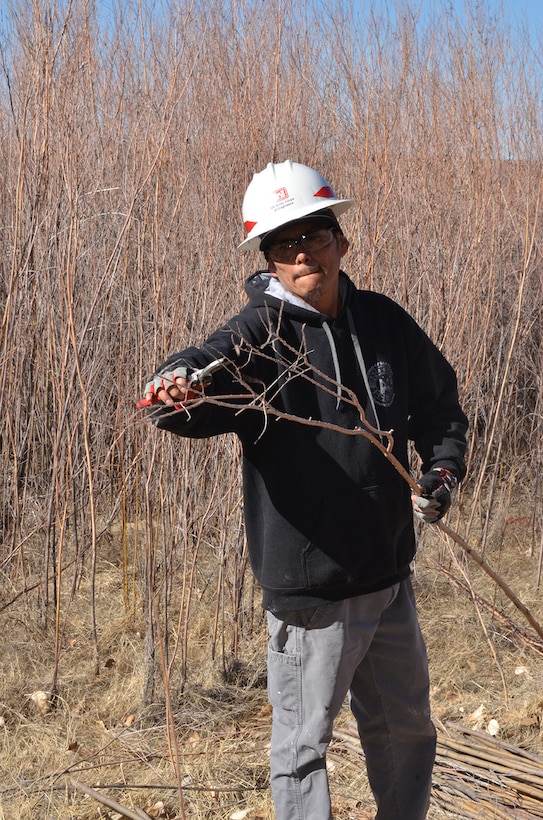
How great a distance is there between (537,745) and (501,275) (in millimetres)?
2618

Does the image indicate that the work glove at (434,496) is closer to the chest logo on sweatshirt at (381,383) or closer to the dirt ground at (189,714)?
the chest logo on sweatshirt at (381,383)

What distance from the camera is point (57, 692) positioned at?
323cm

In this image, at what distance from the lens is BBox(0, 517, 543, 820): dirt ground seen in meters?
2.54

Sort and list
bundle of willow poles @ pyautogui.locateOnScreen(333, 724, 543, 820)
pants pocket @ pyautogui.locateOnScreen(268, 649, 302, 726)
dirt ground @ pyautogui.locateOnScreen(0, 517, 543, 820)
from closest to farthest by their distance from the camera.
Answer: pants pocket @ pyautogui.locateOnScreen(268, 649, 302, 726)
bundle of willow poles @ pyautogui.locateOnScreen(333, 724, 543, 820)
dirt ground @ pyautogui.locateOnScreen(0, 517, 543, 820)

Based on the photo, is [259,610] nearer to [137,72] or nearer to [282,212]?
[282,212]

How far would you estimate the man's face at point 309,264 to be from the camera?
1791 mm

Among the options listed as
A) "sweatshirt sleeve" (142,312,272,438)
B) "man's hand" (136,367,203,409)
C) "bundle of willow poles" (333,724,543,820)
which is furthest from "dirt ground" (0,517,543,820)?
"man's hand" (136,367,203,409)

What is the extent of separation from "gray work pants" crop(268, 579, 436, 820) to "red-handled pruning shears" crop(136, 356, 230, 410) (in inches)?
21.7

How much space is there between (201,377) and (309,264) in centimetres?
42

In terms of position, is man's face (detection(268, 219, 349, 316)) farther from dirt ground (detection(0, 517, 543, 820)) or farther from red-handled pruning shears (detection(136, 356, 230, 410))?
dirt ground (detection(0, 517, 543, 820))

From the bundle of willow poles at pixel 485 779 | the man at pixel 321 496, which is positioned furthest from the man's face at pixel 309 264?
the bundle of willow poles at pixel 485 779

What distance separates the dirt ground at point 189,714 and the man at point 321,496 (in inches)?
27.0

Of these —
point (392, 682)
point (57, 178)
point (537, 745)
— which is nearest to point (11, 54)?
point (57, 178)

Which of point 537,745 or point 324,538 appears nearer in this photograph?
point 324,538
